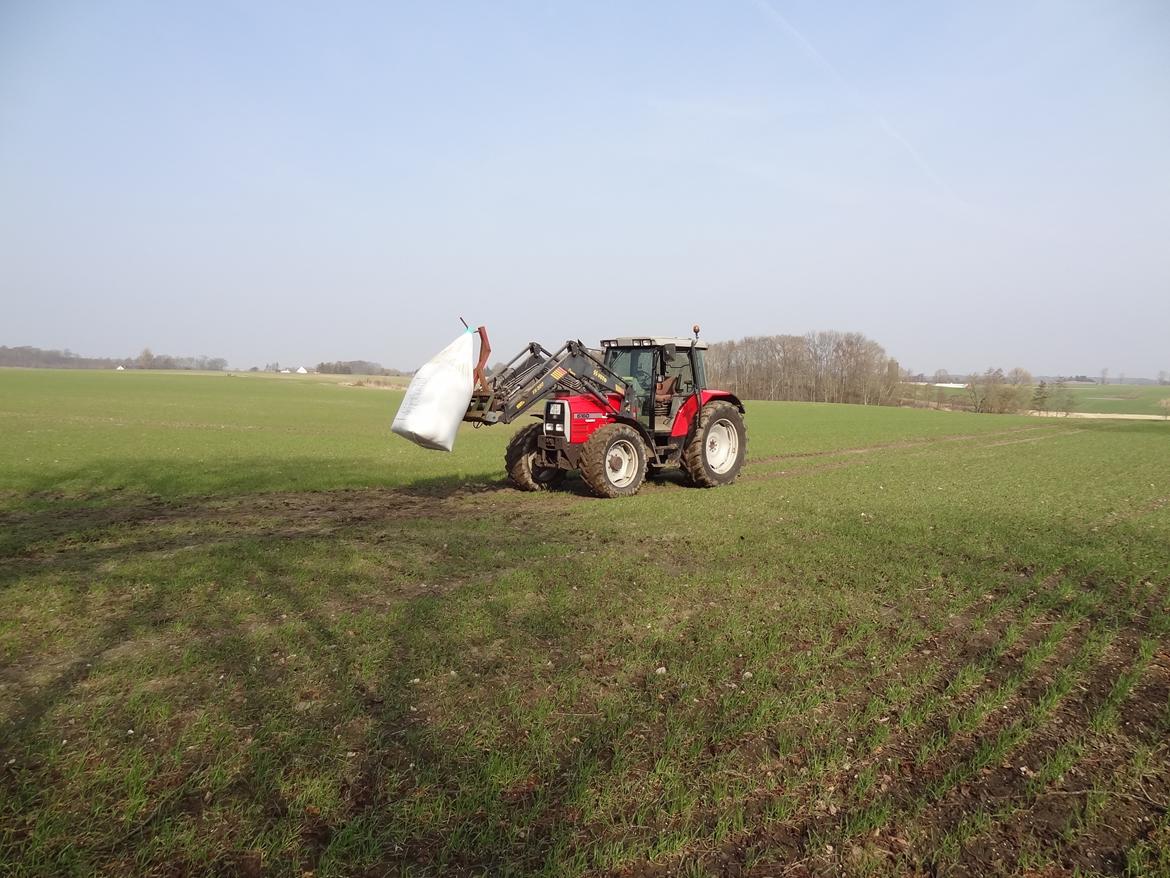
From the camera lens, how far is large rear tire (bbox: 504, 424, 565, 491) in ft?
42.3

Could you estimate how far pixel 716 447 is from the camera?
1469 centimetres

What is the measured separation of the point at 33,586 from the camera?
6.34 metres

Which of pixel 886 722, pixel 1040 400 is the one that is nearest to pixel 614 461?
pixel 886 722

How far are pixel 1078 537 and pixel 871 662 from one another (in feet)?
20.8

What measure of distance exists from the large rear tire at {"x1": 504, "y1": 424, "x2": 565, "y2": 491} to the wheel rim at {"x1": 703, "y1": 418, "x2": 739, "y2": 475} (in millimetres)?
3841

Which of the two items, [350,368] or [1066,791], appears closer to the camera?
→ [1066,791]

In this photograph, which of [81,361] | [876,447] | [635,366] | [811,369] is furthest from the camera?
[81,361]

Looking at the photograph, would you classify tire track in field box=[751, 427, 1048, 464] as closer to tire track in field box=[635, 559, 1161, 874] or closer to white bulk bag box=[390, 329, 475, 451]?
white bulk bag box=[390, 329, 475, 451]

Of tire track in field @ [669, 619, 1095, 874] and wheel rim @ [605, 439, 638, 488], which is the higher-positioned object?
wheel rim @ [605, 439, 638, 488]

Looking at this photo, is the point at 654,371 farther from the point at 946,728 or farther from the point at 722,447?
the point at 946,728

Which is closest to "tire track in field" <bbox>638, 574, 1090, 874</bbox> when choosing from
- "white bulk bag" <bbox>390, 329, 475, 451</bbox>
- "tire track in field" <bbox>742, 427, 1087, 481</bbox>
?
"white bulk bag" <bbox>390, 329, 475, 451</bbox>

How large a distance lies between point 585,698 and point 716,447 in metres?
10.7

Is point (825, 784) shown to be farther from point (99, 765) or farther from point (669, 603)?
point (99, 765)

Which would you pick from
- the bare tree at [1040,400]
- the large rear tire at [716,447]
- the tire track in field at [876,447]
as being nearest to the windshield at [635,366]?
the large rear tire at [716,447]
